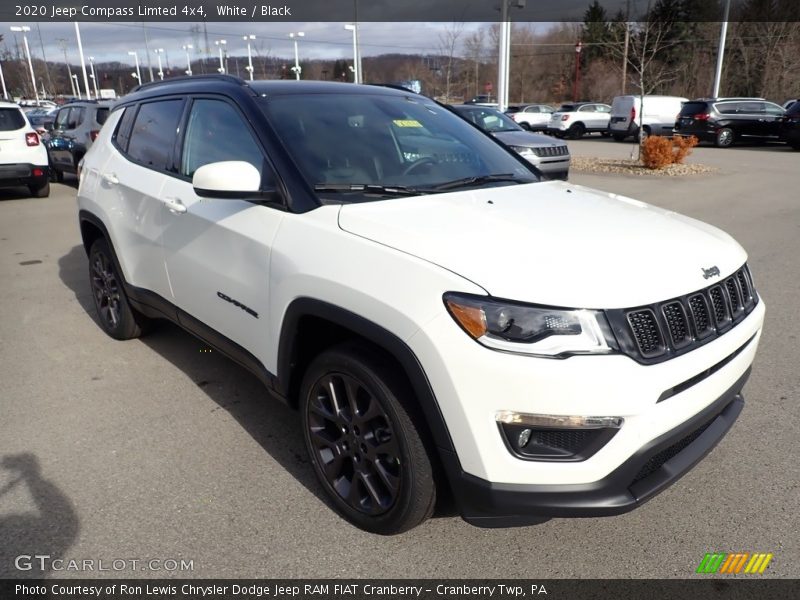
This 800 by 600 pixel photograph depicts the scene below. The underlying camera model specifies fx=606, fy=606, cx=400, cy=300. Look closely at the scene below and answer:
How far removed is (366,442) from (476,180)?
1.48 meters

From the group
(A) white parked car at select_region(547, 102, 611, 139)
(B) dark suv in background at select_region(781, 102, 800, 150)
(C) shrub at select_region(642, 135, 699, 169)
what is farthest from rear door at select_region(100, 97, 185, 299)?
(A) white parked car at select_region(547, 102, 611, 139)

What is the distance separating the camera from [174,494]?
9.18ft

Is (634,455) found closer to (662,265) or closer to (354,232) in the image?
(662,265)

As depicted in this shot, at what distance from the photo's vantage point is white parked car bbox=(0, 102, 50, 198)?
11.1 metres

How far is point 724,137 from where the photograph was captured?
861 inches

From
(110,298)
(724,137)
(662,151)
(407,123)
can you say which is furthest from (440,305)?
(724,137)

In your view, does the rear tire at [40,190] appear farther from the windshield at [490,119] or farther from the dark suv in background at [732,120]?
the dark suv in background at [732,120]

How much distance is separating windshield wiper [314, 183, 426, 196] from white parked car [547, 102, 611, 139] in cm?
2774

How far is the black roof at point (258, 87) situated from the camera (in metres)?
3.16

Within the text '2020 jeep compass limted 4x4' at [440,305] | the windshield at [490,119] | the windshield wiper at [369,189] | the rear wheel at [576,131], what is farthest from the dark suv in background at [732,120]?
the windshield wiper at [369,189]

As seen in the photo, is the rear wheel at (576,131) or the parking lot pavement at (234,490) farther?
the rear wheel at (576,131)

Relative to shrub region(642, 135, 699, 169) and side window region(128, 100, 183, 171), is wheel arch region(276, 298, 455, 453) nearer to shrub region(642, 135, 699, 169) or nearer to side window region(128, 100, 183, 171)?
side window region(128, 100, 183, 171)

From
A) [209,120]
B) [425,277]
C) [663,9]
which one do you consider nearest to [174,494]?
[425,277]

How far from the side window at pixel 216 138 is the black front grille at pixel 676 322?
5.83 ft
